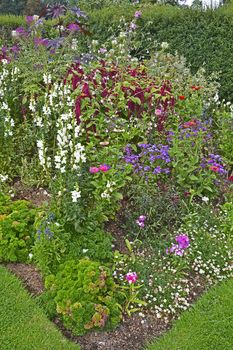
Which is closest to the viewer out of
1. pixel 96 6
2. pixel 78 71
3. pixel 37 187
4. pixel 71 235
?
pixel 71 235

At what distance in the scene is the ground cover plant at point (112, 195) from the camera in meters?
3.19

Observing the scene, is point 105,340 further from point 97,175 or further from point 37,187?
point 37,187

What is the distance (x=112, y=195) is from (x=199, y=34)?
503 cm

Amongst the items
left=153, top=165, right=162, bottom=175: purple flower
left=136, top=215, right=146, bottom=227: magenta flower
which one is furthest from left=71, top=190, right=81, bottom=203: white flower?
left=153, top=165, right=162, bottom=175: purple flower

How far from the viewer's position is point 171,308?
320 centimetres

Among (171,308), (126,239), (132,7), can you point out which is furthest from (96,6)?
(171,308)

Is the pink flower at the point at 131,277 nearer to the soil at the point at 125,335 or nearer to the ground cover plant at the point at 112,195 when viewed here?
the ground cover plant at the point at 112,195

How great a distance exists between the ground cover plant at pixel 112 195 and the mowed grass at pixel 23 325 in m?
0.11

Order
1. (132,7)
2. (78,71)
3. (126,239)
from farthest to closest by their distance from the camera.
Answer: (132,7)
(78,71)
(126,239)

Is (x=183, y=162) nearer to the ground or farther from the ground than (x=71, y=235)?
farther from the ground

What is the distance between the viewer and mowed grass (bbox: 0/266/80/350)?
9.37ft

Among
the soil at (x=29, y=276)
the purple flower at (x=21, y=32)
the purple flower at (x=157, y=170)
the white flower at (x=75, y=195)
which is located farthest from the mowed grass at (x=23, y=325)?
the purple flower at (x=21, y=32)

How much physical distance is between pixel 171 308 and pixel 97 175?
1.26 metres

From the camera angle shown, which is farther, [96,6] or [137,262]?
[96,6]
